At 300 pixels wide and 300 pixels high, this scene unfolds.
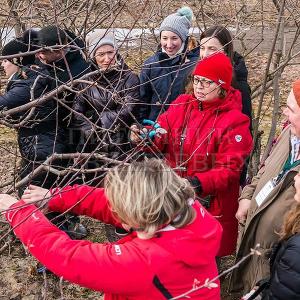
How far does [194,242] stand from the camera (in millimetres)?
1745

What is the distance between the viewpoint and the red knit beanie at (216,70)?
116 inches

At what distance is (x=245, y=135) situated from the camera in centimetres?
296

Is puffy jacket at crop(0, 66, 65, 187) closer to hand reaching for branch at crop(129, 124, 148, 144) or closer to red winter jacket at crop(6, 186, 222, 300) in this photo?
hand reaching for branch at crop(129, 124, 148, 144)

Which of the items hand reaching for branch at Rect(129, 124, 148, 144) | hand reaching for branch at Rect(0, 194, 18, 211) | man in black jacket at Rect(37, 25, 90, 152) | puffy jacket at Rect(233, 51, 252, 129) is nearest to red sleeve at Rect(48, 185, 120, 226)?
hand reaching for branch at Rect(0, 194, 18, 211)

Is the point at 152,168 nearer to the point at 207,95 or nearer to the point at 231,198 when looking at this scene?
the point at 207,95

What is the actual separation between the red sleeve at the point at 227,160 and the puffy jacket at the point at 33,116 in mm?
1092

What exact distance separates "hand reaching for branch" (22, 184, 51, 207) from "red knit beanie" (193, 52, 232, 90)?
1339mm

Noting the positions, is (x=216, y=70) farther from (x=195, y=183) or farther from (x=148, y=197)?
(x=148, y=197)

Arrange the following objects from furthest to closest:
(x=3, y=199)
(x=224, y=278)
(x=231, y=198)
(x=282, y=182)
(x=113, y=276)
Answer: (x=224, y=278), (x=231, y=198), (x=282, y=182), (x=3, y=199), (x=113, y=276)

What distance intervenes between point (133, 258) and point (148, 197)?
212 mm

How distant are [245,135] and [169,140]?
0.46 m

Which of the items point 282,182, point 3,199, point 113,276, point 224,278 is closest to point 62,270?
→ point 113,276

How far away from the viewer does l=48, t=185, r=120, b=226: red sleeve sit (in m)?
2.12

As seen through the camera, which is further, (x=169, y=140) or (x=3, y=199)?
(x=169, y=140)
